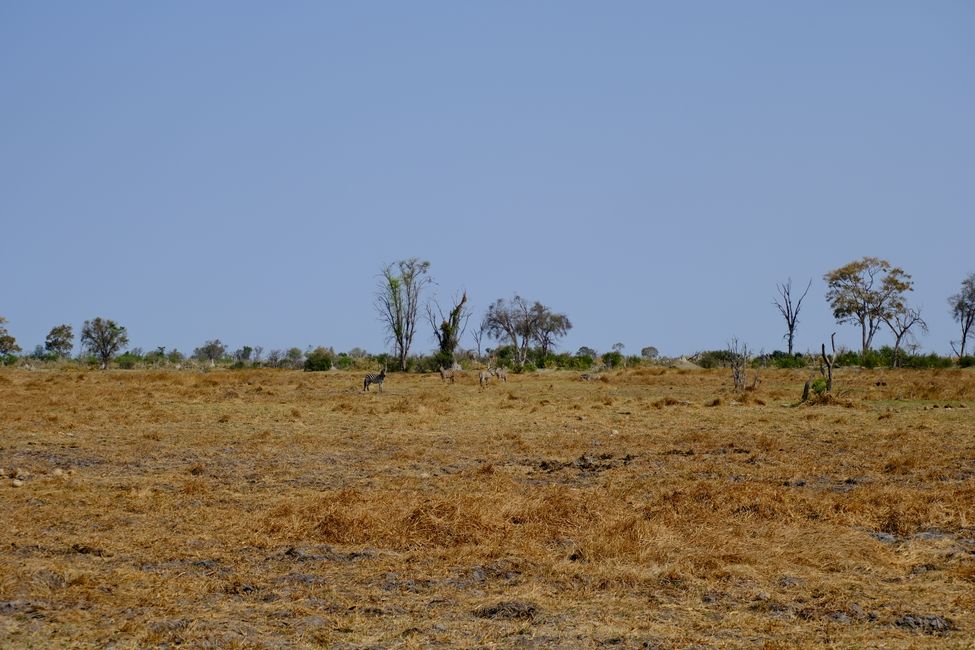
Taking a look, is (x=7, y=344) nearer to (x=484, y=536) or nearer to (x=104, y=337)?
(x=104, y=337)

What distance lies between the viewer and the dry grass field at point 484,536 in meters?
7.71

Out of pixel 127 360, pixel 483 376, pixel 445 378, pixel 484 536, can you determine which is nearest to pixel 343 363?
pixel 127 360

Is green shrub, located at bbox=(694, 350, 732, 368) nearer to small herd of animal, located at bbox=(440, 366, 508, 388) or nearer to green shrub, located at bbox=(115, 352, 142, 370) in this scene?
small herd of animal, located at bbox=(440, 366, 508, 388)

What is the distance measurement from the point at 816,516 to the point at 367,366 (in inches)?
2118

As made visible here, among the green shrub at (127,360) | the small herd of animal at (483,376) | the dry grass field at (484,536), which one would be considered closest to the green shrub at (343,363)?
the green shrub at (127,360)

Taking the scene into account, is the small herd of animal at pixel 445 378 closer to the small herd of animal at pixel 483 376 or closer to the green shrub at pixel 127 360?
the small herd of animal at pixel 483 376

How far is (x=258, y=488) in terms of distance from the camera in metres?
14.2

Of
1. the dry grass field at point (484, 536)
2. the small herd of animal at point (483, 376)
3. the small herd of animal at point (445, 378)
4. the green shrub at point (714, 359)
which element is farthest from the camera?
the green shrub at point (714, 359)

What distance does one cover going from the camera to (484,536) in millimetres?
10672

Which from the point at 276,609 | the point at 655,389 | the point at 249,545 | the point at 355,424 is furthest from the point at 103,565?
the point at 655,389

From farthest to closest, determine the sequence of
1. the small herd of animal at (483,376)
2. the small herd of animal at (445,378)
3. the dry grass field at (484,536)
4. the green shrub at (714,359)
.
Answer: the green shrub at (714,359) → the small herd of animal at (483,376) → the small herd of animal at (445,378) → the dry grass field at (484,536)

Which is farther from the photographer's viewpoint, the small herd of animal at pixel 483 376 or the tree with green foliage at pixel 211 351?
the tree with green foliage at pixel 211 351

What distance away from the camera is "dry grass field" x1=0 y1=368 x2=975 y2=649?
7.71m

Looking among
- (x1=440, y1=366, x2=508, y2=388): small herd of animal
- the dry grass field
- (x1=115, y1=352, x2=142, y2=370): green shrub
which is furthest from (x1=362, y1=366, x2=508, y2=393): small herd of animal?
(x1=115, y1=352, x2=142, y2=370): green shrub
